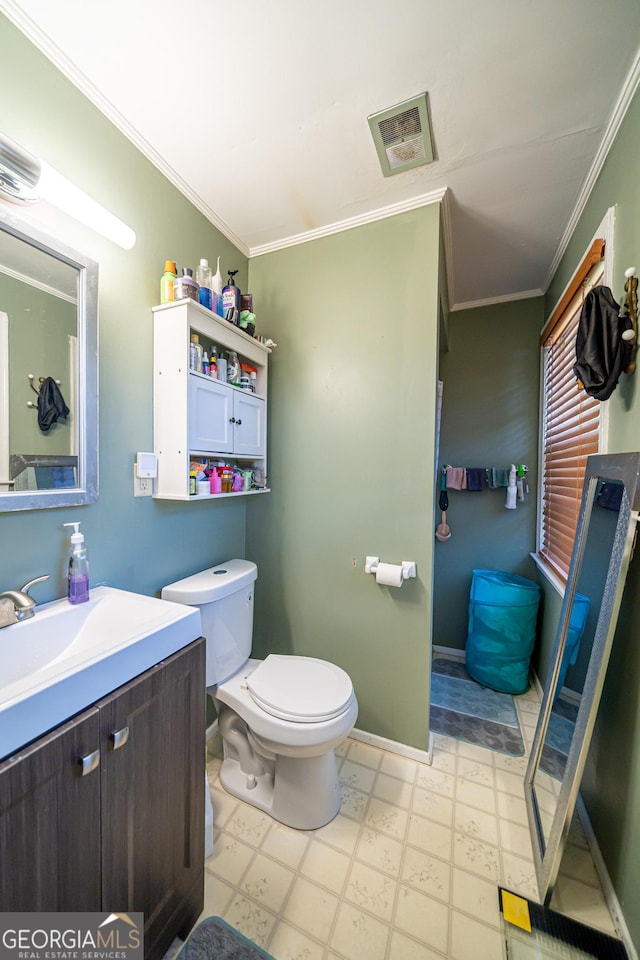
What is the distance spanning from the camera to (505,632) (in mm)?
2033

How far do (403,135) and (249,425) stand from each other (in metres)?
1.22

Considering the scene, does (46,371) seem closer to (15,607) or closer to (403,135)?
(15,607)

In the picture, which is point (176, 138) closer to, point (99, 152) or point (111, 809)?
point (99, 152)

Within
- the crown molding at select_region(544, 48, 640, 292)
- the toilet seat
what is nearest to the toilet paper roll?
the toilet seat

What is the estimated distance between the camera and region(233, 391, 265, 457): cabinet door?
1.57 metres

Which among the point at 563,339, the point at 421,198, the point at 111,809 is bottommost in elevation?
the point at 111,809

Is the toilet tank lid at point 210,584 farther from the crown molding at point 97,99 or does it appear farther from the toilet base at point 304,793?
the crown molding at point 97,99

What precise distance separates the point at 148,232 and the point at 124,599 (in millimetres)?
1324

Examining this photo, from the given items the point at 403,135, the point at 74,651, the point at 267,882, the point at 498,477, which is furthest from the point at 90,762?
the point at 498,477

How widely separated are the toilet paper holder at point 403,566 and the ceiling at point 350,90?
1.57 metres

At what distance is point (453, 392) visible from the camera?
2.49 meters

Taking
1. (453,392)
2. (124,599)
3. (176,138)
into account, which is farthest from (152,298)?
(453,392)

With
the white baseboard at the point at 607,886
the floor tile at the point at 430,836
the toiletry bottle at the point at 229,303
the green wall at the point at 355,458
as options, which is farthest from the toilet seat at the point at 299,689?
the toiletry bottle at the point at 229,303

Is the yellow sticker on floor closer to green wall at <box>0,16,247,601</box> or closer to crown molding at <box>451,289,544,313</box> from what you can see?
green wall at <box>0,16,247,601</box>
